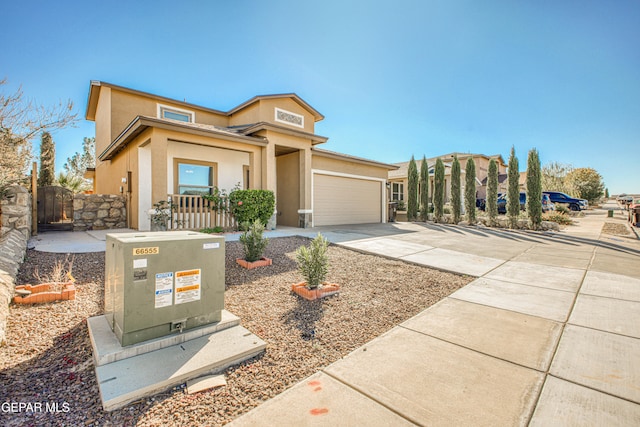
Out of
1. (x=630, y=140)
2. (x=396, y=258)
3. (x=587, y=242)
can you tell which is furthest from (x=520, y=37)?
(x=630, y=140)

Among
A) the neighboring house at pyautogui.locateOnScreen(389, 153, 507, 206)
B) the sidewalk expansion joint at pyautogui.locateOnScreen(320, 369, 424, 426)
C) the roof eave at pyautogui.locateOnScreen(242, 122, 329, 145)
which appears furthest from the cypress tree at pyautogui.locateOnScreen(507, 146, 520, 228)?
the sidewalk expansion joint at pyautogui.locateOnScreen(320, 369, 424, 426)

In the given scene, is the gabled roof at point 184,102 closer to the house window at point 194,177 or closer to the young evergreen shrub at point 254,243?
the house window at point 194,177

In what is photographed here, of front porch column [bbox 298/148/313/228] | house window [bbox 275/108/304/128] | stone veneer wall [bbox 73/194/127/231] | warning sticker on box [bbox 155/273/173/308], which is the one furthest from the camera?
house window [bbox 275/108/304/128]

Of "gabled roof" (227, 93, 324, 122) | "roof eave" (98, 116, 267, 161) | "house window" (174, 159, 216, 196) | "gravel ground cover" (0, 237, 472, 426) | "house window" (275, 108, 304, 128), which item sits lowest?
"gravel ground cover" (0, 237, 472, 426)

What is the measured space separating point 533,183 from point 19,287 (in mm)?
15788

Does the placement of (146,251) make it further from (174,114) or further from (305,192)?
(174,114)

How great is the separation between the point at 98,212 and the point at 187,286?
10.2 meters

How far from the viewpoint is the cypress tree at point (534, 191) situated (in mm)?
12055

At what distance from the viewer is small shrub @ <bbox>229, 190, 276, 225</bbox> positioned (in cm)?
887

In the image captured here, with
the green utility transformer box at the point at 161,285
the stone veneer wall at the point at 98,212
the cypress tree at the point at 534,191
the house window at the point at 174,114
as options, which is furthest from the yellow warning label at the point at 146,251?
A: the cypress tree at the point at 534,191

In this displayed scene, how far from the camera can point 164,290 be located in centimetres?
231

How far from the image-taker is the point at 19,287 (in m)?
3.32

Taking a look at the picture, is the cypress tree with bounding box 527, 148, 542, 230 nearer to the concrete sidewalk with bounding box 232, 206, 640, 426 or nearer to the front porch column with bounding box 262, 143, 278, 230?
the concrete sidewalk with bounding box 232, 206, 640, 426

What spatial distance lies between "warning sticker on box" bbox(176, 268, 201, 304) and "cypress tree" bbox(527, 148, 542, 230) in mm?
14164
